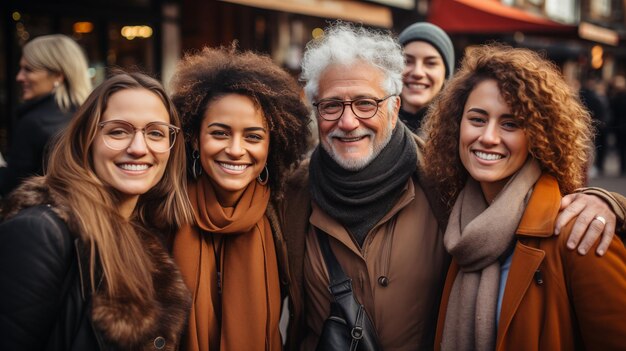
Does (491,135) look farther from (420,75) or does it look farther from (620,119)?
(620,119)

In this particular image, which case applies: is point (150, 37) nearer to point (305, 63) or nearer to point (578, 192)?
point (305, 63)

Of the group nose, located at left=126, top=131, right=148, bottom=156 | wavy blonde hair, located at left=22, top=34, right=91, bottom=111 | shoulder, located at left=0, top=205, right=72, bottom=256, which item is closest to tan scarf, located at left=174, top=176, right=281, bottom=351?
nose, located at left=126, top=131, right=148, bottom=156

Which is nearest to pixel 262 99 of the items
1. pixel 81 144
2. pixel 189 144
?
pixel 189 144

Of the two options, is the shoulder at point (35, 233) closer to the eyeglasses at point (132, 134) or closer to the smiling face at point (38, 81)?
the eyeglasses at point (132, 134)

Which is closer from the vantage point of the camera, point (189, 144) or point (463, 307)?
point (463, 307)

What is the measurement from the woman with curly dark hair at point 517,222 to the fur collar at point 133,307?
1.09 m

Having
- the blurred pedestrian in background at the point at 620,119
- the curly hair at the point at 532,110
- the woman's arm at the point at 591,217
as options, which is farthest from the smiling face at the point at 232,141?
the blurred pedestrian in background at the point at 620,119

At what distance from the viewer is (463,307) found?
2.28 meters

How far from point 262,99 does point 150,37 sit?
612cm

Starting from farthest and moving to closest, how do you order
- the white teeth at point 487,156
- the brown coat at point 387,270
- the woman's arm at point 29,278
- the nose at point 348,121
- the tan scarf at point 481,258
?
the nose at point 348,121
the brown coat at point 387,270
the white teeth at point 487,156
the tan scarf at point 481,258
the woman's arm at point 29,278

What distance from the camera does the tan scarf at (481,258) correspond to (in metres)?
2.19

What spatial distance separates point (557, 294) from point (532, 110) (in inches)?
27.5

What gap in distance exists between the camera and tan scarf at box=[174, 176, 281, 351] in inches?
96.6

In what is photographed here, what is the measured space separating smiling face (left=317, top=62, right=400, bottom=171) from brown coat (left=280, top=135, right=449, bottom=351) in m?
0.26
